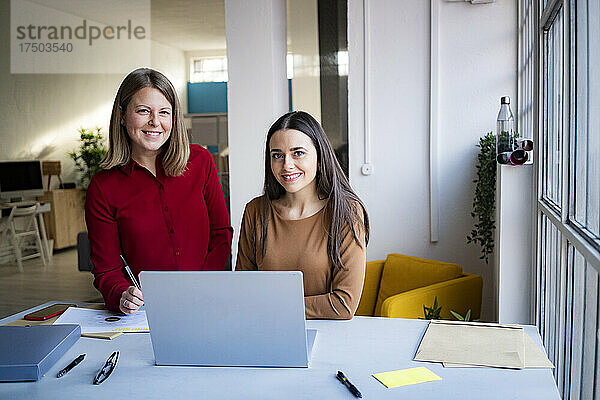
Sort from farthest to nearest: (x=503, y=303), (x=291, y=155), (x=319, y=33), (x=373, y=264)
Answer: (x=319, y=33), (x=373, y=264), (x=503, y=303), (x=291, y=155)

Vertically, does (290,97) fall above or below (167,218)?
above

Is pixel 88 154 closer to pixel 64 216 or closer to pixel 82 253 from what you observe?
pixel 64 216

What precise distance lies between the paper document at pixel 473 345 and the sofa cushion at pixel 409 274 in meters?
2.00

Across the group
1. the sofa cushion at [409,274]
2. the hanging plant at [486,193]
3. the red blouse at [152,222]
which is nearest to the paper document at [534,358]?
the red blouse at [152,222]

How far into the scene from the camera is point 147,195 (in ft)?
7.02

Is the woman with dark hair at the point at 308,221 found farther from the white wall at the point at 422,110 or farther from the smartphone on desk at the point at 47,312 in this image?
the white wall at the point at 422,110

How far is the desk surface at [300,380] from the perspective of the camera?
51.2 inches

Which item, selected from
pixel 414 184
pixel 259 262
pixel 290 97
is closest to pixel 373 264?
pixel 414 184

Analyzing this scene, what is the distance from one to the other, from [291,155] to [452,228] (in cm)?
266

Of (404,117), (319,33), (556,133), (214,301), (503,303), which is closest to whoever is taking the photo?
(214,301)

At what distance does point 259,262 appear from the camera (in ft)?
6.84

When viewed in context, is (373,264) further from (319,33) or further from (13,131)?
(13,131)

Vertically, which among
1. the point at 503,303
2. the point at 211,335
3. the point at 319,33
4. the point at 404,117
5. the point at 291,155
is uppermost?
the point at 319,33

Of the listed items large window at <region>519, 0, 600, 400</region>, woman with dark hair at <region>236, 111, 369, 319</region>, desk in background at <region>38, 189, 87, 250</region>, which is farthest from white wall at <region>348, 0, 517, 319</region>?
woman with dark hair at <region>236, 111, 369, 319</region>
